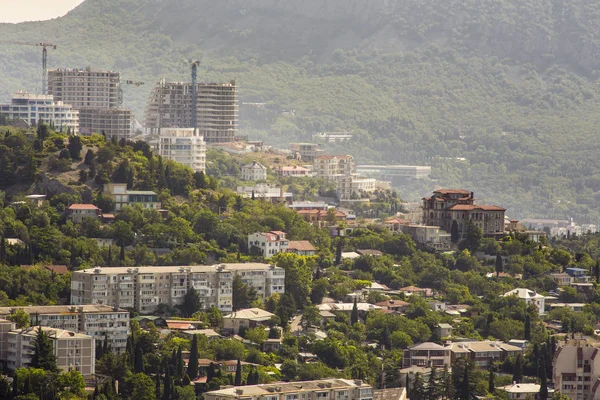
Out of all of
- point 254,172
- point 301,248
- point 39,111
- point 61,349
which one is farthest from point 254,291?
point 254,172

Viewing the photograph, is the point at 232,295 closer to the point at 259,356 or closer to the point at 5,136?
the point at 259,356

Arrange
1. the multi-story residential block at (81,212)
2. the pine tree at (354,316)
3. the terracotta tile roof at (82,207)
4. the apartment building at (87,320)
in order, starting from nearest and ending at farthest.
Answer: the apartment building at (87,320)
the pine tree at (354,316)
the multi-story residential block at (81,212)
the terracotta tile roof at (82,207)

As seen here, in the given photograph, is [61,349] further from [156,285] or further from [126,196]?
[126,196]

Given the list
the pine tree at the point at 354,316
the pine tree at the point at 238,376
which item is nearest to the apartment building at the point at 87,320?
the pine tree at the point at 238,376

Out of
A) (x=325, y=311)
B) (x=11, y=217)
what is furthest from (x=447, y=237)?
(x=11, y=217)

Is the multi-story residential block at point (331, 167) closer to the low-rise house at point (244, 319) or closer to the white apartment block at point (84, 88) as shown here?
the white apartment block at point (84, 88)

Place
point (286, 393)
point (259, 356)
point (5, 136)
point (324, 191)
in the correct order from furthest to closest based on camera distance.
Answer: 1. point (324, 191)
2. point (5, 136)
3. point (259, 356)
4. point (286, 393)
